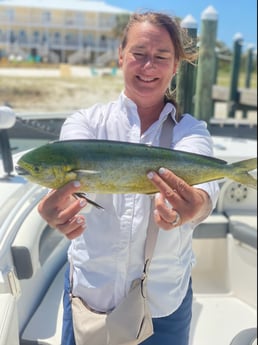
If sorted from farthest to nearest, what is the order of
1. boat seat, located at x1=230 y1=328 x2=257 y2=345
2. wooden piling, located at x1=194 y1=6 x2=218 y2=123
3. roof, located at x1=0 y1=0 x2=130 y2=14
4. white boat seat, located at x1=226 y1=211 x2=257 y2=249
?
roof, located at x1=0 y1=0 x2=130 y2=14 → wooden piling, located at x1=194 y1=6 x2=218 y2=123 → white boat seat, located at x1=226 y1=211 x2=257 y2=249 → boat seat, located at x1=230 y1=328 x2=257 y2=345

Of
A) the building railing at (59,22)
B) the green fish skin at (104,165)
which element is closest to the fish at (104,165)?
the green fish skin at (104,165)

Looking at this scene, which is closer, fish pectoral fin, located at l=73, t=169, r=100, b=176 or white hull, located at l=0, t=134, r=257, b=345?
fish pectoral fin, located at l=73, t=169, r=100, b=176

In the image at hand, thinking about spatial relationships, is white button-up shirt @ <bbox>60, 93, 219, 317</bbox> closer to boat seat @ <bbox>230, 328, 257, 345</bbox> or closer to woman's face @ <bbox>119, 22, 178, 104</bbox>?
woman's face @ <bbox>119, 22, 178, 104</bbox>

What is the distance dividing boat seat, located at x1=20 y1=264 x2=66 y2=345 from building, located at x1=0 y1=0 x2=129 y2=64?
51311mm

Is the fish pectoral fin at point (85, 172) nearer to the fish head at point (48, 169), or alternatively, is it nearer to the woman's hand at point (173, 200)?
the fish head at point (48, 169)

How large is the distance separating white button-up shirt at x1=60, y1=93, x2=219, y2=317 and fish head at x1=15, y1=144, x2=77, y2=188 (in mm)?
258

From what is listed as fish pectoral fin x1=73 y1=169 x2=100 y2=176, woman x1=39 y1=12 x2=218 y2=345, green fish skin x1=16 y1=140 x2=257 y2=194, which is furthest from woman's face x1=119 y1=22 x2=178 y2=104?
fish pectoral fin x1=73 y1=169 x2=100 y2=176

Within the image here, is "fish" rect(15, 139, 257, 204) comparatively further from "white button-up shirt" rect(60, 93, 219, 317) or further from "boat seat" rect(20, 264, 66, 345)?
"boat seat" rect(20, 264, 66, 345)

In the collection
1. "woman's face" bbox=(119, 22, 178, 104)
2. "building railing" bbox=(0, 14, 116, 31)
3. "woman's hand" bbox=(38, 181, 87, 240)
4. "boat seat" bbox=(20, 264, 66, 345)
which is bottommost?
"boat seat" bbox=(20, 264, 66, 345)

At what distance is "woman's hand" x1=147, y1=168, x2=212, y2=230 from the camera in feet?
3.98

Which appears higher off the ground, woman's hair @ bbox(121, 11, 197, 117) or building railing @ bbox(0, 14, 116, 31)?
building railing @ bbox(0, 14, 116, 31)

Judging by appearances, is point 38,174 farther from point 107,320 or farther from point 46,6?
point 46,6

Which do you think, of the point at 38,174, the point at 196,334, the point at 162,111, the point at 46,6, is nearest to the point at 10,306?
the point at 38,174

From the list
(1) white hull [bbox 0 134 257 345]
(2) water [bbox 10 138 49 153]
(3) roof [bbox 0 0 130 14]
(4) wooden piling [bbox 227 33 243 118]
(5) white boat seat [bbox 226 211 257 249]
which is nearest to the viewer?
(1) white hull [bbox 0 134 257 345]
